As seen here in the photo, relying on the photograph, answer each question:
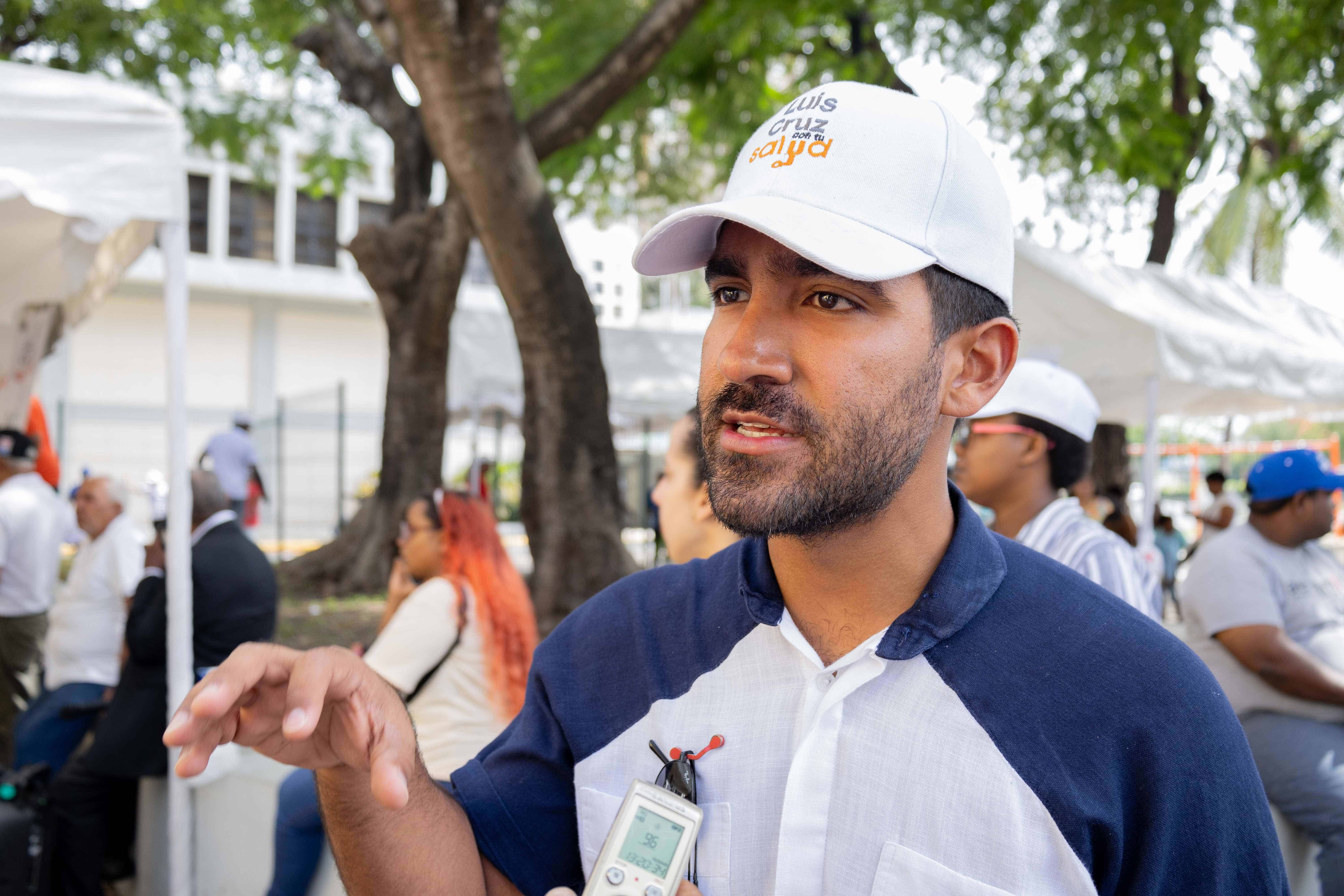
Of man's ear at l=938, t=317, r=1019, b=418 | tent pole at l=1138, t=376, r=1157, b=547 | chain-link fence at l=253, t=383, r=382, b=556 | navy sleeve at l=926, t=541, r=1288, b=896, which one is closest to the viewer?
navy sleeve at l=926, t=541, r=1288, b=896

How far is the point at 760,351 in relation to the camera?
4.50 feet

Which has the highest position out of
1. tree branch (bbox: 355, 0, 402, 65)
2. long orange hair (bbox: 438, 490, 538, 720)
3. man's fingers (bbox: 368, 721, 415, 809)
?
tree branch (bbox: 355, 0, 402, 65)

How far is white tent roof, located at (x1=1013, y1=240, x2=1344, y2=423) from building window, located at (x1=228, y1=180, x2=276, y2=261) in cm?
2443

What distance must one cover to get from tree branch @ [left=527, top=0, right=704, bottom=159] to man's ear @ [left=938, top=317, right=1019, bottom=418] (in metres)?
6.23

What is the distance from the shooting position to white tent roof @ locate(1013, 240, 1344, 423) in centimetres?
633

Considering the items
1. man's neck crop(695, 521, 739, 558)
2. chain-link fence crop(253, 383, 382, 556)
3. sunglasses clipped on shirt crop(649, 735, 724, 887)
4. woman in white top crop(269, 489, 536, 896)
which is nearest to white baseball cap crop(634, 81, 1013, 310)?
sunglasses clipped on shirt crop(649, 735, 724, 887)

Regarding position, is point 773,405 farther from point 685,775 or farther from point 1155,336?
point 1155,336

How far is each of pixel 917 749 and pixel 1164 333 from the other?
5.65 meters

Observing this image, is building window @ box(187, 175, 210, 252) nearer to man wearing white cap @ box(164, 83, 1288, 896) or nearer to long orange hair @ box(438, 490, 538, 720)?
long orange hair @ box(438, 490, 538, 720)

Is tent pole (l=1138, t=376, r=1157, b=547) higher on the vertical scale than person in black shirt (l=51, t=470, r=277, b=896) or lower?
higher

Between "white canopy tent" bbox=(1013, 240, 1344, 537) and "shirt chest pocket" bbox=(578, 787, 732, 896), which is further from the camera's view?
"white canopy tent" bbox=(1013, 240, 1344, 537)

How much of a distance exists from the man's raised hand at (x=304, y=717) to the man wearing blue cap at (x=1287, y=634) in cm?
292

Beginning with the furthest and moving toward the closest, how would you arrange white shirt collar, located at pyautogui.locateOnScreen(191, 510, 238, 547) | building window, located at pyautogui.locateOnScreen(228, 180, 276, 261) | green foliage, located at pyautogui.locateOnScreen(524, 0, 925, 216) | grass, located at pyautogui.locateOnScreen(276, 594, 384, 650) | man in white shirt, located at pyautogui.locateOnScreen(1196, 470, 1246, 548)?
building window, located at pyautogui.locateOnScreen(228, 180, 276, 261)
man in white shirt, located at pyautogui.locateOnScreen(1196, 470, 1246, 548)
grass, located at pyautogui.locateOnScreen(276, 594, 384, 650)
green foliage, located at pyautogui.locateOnScreen(524, 0, 925, 216)
white shirt collar, located at pyautogui.locateOnScreen(191, 510, 238, 547)

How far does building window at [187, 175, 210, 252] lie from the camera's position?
26.9 meters
